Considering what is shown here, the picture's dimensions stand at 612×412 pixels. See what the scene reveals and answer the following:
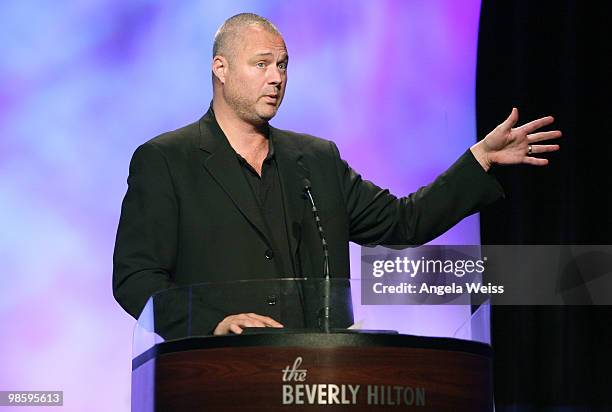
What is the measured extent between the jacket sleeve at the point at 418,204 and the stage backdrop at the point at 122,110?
999 millimetres

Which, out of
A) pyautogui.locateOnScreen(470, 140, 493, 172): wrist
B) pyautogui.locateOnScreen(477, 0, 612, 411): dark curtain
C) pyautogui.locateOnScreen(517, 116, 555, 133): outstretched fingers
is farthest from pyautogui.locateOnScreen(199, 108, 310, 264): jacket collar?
pyautogui.locateOnScreen(477, 0, 612, 411): dark curtain

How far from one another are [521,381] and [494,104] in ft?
3.56

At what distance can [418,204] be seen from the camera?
3086mm

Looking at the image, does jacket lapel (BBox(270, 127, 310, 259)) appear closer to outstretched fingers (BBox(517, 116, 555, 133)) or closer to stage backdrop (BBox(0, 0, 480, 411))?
outstretched fingers (BBox(517, 116, 555, 133))

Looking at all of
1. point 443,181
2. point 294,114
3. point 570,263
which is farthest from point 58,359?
point 570,263

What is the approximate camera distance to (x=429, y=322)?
2.20 meters

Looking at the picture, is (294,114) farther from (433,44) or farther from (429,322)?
(429,322)

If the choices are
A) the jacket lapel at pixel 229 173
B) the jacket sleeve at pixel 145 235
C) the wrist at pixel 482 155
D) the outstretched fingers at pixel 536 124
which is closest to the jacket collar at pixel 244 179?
the jacket lapel at pixel 229 173

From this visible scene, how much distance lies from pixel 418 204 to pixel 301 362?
108cm

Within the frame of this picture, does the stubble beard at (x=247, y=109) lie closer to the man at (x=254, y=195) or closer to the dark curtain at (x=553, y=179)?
the man at (x=254, y=195)

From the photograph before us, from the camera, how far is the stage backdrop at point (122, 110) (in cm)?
401

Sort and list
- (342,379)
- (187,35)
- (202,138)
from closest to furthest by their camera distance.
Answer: (342,379), (202,138), (187,35)

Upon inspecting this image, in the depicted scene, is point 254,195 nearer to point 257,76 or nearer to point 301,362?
point 257,76

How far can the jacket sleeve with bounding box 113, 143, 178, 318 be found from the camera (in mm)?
2684
